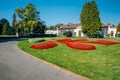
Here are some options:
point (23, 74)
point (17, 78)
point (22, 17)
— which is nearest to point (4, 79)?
point (17, 78)

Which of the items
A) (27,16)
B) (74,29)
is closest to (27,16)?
(27,16)

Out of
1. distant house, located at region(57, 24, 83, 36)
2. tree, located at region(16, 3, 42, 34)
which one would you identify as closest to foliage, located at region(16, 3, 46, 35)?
tree, located at region(16, 3, 42, 34)

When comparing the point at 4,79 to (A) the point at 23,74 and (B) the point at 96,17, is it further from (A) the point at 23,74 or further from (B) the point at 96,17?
(B) the point at 96,17

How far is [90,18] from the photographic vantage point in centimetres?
4691

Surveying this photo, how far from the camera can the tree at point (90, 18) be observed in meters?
46.1

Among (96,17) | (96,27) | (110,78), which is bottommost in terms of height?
(110,78)

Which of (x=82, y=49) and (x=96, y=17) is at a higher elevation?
(x=96, y=17)

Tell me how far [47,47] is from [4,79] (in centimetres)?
1003

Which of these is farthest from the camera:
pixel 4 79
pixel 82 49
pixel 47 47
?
pixel 47 47

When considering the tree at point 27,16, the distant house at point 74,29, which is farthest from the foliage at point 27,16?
the distant house at point 74,29

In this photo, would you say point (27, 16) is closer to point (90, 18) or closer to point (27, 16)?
point (27, 16)

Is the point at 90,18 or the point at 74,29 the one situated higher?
the point at 90,18

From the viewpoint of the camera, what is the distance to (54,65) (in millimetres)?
9844

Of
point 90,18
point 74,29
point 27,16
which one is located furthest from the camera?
point 74,29
